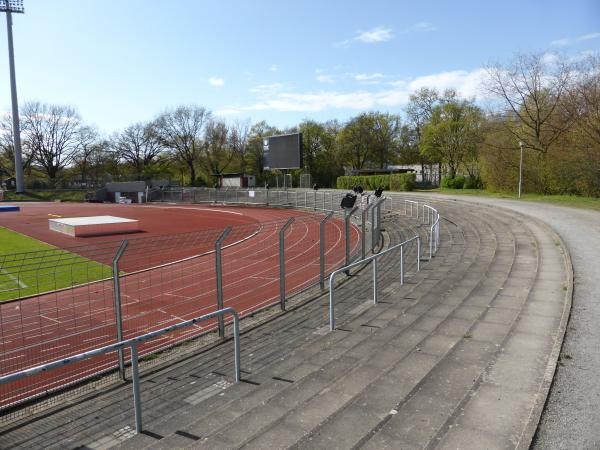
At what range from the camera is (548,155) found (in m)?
31.8

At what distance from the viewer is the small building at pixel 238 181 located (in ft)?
195

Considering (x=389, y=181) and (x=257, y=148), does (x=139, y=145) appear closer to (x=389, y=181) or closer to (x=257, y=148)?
(x=257, y=148)

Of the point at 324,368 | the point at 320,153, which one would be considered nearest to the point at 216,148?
the point at 320,153

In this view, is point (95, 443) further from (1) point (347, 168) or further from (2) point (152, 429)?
(1) point (347, 168)

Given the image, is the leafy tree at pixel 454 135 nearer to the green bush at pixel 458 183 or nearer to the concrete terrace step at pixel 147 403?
the green bush at pixel 458 183

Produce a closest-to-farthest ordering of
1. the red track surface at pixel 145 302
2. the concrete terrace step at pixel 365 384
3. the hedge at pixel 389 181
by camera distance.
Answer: the concrete terrace step at pixel 365 384, the red track surface at pixel 145 302, the hedge at pixel 389 181

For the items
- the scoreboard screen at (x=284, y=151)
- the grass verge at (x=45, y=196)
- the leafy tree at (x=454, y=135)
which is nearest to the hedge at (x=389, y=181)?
the leafy tree at (x=454, y=135)

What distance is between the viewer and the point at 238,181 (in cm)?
6056

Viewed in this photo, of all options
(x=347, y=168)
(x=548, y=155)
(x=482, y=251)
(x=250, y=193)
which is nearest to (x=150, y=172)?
(x=347, y=168)

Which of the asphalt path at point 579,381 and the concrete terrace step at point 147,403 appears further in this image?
the concrete terrace step at point 147,403

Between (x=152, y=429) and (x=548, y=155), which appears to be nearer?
(x=152, y=429)

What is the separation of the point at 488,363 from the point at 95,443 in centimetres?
458

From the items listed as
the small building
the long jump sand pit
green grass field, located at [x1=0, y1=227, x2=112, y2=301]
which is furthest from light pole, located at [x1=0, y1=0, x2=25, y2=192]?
green grass field, located at [x1=0, y1=227, x2=112, y2=301]

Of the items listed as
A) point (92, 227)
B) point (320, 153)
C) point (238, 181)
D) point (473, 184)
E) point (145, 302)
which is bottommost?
point (145, 302)
